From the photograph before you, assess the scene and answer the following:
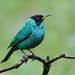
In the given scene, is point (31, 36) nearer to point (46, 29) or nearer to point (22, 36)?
point (22, 36)

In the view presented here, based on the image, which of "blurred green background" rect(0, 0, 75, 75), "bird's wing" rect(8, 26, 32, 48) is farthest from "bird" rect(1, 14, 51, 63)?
"blurred green background" rect(0, 0, 75, 75)

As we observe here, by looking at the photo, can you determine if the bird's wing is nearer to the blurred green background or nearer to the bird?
the bird

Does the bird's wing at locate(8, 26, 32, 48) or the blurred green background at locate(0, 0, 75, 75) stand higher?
the bird's wing at locate(8, 26, 32, 48)

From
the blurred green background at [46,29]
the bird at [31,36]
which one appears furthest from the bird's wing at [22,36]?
the blurred green background at [46,29]

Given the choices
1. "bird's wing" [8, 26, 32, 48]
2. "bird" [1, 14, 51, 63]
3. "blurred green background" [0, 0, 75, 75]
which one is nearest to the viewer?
"bird" [1, 14, 51, 63]

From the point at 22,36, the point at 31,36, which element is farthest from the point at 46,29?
the point at 31,36

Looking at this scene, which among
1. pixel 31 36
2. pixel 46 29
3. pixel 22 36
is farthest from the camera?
pixel 46 29

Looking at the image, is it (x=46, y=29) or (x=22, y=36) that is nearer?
(x=22, y=36)

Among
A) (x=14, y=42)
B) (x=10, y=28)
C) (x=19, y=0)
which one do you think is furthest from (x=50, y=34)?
(x=14, y=42)

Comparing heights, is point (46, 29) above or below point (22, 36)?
below

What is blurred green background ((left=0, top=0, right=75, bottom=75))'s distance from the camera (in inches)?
321

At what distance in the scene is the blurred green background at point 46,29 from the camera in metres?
8.16

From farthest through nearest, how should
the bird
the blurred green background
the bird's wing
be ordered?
1. the blurred green background
2. the bird's wing
3. the bird

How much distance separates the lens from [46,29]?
33.9 ft
